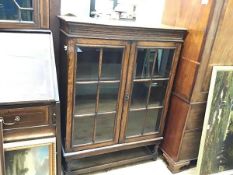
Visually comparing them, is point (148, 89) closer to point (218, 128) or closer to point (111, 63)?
point (111, 63)

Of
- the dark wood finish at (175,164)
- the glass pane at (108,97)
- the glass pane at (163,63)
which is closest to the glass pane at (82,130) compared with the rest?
the glass pane at (108,97)

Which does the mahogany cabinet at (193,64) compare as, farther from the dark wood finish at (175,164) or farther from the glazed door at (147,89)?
the glazed door at (147,89)

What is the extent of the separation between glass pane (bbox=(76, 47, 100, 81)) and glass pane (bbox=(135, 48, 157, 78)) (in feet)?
1.13

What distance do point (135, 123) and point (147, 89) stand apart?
0.33m

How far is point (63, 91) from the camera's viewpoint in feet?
5.62

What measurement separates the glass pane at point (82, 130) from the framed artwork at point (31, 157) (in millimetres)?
338

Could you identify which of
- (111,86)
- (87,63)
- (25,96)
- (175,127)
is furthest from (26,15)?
(175,127)

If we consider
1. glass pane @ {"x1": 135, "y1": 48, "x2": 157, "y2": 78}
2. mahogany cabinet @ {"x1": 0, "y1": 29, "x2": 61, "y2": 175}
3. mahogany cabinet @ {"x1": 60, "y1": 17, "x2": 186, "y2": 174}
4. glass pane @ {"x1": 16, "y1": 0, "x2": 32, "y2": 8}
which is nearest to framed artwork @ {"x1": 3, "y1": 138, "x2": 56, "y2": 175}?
mahogany cabinet @ {"x1": 0, "y1": 29, "x2": 61, "y2": 175}

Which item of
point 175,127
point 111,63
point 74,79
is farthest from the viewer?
point 175,127

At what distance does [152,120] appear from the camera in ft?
6.73

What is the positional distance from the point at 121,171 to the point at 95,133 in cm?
48

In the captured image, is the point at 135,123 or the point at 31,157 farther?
the point at 135,123

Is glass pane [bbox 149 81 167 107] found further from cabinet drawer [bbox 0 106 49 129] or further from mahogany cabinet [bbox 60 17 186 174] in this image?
cabinet drawer [bbox 0 106 49 129]

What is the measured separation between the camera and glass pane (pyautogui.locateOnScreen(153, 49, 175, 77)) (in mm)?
1844
